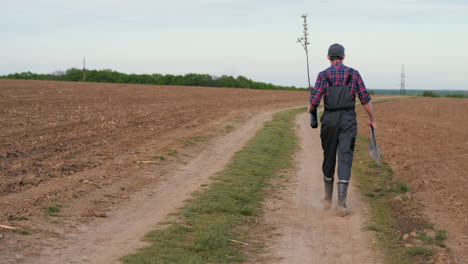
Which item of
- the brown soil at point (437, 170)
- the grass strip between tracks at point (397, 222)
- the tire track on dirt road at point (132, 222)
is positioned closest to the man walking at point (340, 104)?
the grass strip between tracks at point (397, 222)

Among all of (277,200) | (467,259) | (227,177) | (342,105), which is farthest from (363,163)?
(467,259)

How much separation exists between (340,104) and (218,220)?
2.26m

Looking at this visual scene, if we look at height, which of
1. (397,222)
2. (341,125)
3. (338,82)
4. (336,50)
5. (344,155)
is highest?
(336,50)

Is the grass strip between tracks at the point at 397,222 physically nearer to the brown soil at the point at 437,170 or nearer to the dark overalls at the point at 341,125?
the brown soil at the point at 437,170

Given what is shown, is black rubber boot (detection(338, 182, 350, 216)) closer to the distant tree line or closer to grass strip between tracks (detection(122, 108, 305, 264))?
grass strip between tracks (detection(122, 108, 305, 264))

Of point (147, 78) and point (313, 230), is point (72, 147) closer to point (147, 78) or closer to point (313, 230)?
point (313, 230)

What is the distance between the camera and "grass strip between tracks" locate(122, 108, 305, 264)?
6.32 meters

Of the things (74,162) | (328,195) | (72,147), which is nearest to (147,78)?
(72,147)

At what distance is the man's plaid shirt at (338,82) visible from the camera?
8334 millimetres

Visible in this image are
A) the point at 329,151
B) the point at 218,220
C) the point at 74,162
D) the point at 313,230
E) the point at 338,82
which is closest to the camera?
the point at 313,230

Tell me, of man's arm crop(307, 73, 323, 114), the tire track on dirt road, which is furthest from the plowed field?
man's arm crop(307, 73, 323, 114)

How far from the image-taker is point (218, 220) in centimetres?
790

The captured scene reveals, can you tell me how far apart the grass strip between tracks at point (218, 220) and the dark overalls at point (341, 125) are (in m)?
1.34

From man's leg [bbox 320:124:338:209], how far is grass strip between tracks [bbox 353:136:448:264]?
651 mm
